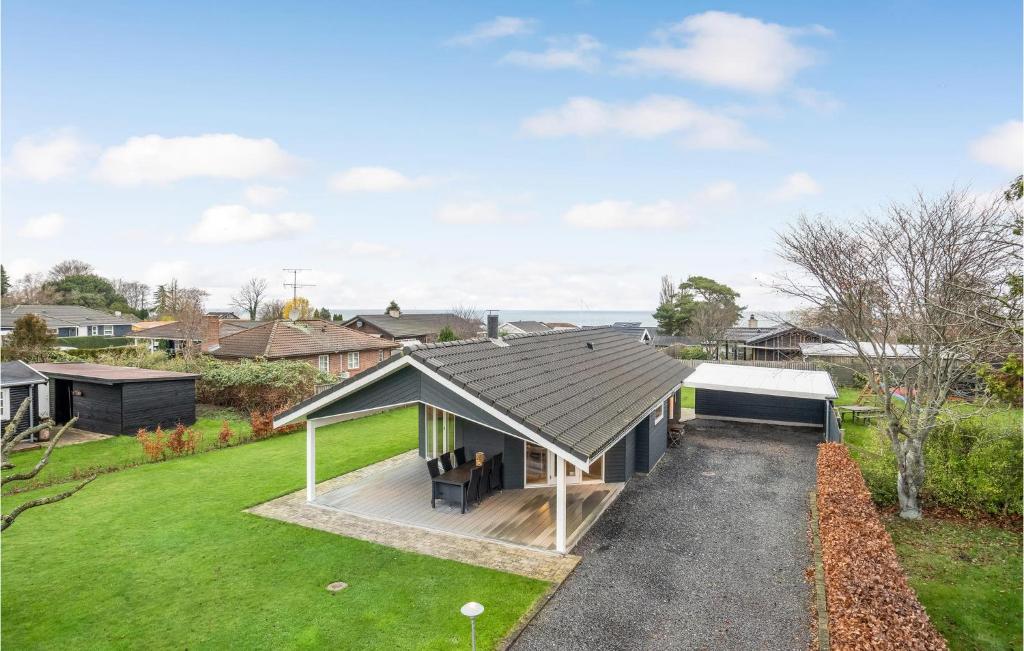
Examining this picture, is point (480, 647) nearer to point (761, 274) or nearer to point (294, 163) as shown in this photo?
point (761, 274)

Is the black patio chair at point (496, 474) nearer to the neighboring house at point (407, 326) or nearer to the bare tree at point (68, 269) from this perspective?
the neighboring house at point (407, 326)

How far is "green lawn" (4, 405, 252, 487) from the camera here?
45.8ft

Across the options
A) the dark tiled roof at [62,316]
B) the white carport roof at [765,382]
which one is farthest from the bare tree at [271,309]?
the white carport roof at [765,382]

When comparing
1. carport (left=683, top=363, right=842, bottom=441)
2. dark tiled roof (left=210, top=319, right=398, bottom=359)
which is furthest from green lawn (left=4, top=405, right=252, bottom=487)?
carport (left=683, top=363, right=842, bottom=441)

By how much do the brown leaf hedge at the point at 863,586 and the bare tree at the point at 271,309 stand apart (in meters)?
65.9

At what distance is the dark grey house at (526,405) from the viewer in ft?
30.8

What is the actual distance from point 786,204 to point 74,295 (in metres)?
79.9

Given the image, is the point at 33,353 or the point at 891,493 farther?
the point at 33,353

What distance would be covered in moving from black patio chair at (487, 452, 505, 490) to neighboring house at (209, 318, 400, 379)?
15.2m

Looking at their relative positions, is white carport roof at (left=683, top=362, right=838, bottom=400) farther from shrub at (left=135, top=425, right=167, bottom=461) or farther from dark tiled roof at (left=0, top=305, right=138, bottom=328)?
dark tiled roof at (left=0, top=305, right=138, bottom=328)

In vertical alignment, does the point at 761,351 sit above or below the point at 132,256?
below

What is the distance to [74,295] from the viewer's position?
211 ft

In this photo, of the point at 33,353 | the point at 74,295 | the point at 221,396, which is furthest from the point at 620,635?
the point at 74,295

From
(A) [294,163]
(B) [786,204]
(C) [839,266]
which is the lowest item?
(C) [839,266]
